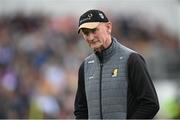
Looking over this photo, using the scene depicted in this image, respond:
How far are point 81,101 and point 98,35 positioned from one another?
63cm

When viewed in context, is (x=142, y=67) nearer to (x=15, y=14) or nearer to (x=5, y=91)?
(x=5, y=91)

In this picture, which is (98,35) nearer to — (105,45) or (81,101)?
(105,45)

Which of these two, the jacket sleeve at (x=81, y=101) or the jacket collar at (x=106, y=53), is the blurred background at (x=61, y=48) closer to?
the jacket sleeve at (x=81, y=101)

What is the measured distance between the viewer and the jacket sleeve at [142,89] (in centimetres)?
598

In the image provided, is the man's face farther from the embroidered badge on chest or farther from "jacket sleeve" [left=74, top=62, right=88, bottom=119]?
"jacket sleeve" [left=74, top=62, right=88, bottom=119]

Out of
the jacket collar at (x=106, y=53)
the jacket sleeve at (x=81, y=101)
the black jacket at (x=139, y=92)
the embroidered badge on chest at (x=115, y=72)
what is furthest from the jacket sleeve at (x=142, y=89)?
the jacket sleeve at (x=81, y=101)

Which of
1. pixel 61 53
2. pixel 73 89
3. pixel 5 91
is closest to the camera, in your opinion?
pixel 5 91

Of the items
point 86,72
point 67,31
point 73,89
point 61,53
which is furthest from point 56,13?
A: point 86,72

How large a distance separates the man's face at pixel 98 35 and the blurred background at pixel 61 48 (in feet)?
22.7

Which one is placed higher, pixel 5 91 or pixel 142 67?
pixel 142 67

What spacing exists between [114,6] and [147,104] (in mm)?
13095

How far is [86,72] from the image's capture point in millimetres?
6355

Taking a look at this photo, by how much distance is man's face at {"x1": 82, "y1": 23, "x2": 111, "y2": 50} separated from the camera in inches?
240

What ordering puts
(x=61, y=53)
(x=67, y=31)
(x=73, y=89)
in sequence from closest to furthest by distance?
(x=73, y=89), (x=61, y=53), (x=67, y=31)
